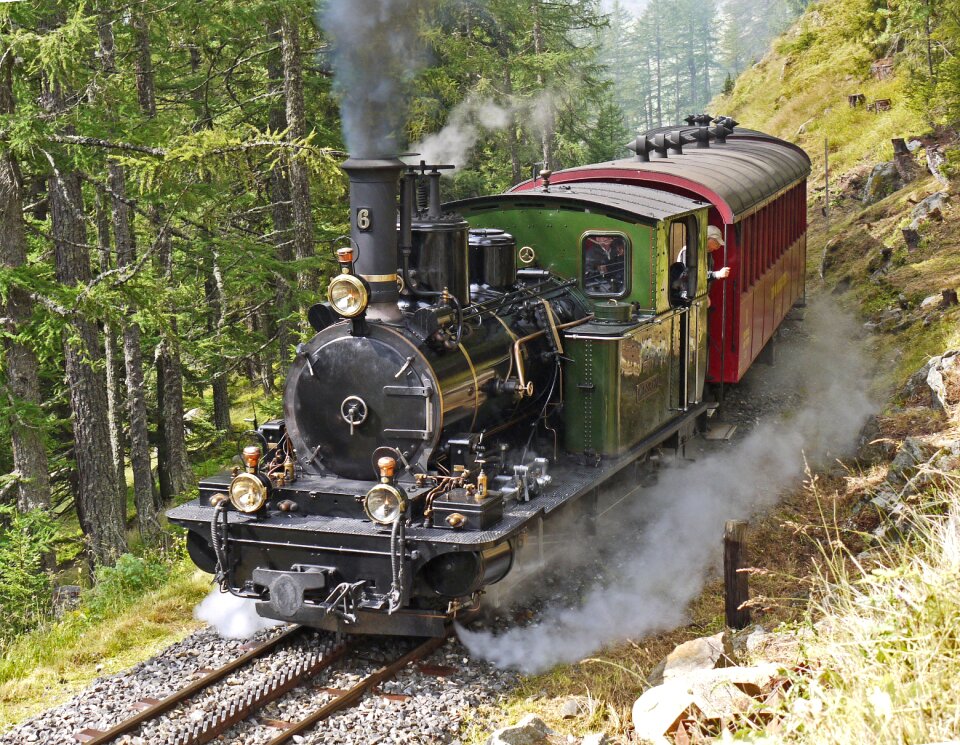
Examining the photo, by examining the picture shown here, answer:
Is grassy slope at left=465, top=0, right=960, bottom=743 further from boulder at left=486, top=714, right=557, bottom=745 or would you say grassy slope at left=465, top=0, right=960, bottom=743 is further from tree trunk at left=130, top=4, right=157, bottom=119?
tree trunk at left=130, top=4, right=157, bottom=119

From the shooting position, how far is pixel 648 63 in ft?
287

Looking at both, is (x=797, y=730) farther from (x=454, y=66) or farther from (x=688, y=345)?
(x=454, y=66)

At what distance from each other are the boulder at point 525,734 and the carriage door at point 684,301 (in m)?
4.57

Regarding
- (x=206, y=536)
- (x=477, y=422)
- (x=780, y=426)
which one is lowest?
(x=780, y=426)

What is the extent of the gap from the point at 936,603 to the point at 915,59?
24.9 meters

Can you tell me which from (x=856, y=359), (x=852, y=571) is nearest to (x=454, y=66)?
(x=856, y=359)

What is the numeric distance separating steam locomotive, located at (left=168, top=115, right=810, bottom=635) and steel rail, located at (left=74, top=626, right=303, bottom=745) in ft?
1.07

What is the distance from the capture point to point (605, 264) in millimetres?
9078

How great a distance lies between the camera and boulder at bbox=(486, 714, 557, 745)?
5652mm

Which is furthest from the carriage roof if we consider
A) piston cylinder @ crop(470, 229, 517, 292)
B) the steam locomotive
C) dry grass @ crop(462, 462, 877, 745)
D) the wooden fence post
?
the wooden fence post

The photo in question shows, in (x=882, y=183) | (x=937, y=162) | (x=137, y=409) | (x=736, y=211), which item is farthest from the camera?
(x=882, y=183)

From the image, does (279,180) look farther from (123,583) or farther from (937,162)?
(937,162)

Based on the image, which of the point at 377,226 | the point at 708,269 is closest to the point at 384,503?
the point at 377,226

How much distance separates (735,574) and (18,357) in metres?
7.39
